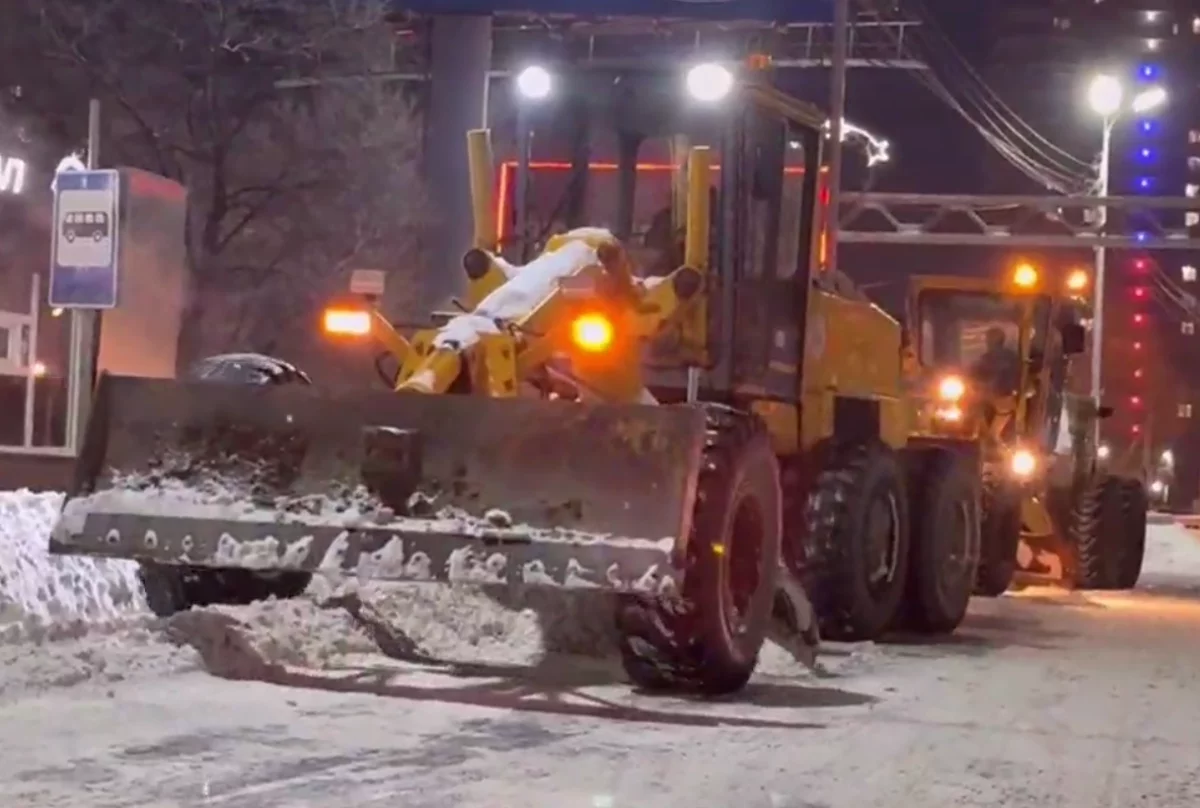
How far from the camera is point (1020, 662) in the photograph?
11773mm

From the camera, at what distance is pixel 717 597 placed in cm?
916

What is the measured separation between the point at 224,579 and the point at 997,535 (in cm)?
823

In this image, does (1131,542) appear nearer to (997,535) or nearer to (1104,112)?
(997,535)

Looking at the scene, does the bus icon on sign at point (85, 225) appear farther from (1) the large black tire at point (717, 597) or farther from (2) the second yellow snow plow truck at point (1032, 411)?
(2) the second yellow snow plow truck at point (1032, 411)

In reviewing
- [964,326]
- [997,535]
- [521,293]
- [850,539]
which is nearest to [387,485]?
[521,293]

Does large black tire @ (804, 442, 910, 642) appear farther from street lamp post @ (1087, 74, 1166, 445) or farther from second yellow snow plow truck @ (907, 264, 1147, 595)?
street lamp post @ (1087, 74, 1166, 445)

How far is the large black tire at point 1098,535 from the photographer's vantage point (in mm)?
19750

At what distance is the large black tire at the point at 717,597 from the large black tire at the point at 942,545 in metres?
3.64

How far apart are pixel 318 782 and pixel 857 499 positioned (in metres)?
5.60

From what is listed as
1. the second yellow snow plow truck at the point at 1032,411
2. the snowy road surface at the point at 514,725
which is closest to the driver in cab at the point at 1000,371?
the second yellow snow plow truck at the point at 1032,411

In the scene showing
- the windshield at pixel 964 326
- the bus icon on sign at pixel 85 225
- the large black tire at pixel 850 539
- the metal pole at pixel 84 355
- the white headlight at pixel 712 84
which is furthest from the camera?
the windshield at pixel 964 326

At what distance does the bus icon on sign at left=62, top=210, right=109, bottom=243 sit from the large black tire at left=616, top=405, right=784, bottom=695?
5303mm

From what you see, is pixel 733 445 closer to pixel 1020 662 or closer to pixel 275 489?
pixel 275 489

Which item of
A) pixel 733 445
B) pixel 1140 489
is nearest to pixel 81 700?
pixel 733 445
